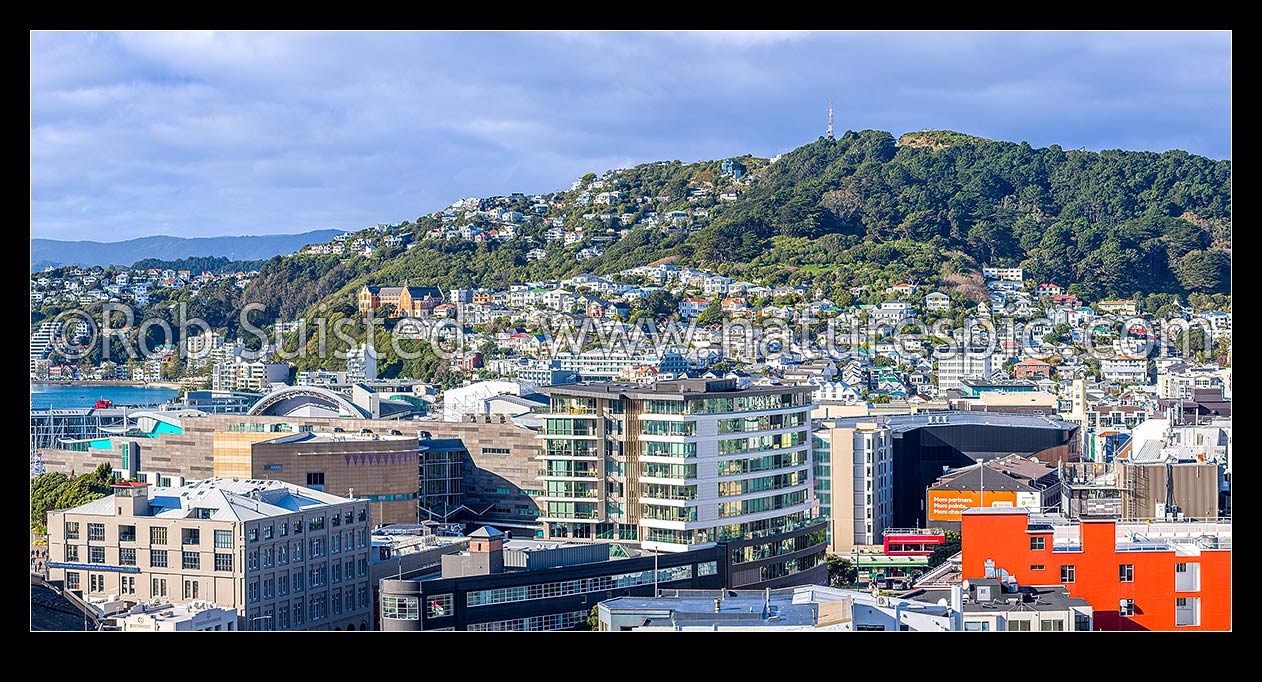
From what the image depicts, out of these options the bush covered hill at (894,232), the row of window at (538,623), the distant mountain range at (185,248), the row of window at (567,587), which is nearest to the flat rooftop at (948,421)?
the row of window at (567,587)

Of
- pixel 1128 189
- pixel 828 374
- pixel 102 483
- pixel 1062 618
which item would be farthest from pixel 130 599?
pixel 1128 189

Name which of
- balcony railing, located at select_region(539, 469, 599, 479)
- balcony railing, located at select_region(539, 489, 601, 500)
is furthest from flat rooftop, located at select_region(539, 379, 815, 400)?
balcony railing, located at select_region(539, 489, 601, 500)

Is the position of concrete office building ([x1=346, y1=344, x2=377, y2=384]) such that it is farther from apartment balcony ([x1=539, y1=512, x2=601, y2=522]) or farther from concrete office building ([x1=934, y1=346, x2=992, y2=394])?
apartment balcony ([x1=539, y1=512, x2=601, y2=522])

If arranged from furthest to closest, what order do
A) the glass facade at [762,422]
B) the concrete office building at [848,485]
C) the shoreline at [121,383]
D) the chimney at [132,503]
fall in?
the shoreline at [121,383]
the concrete office building at [848,485]
the glass facade at [762,422]
the chimney at [132,503]

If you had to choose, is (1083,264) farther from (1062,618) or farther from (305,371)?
(1062,618)

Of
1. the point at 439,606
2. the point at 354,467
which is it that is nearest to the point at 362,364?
the point at 354,467

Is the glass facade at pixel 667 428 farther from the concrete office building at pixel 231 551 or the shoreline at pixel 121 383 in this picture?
the shoreline at pixel 121 383

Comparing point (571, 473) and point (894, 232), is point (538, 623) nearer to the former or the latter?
point (571, 473)
